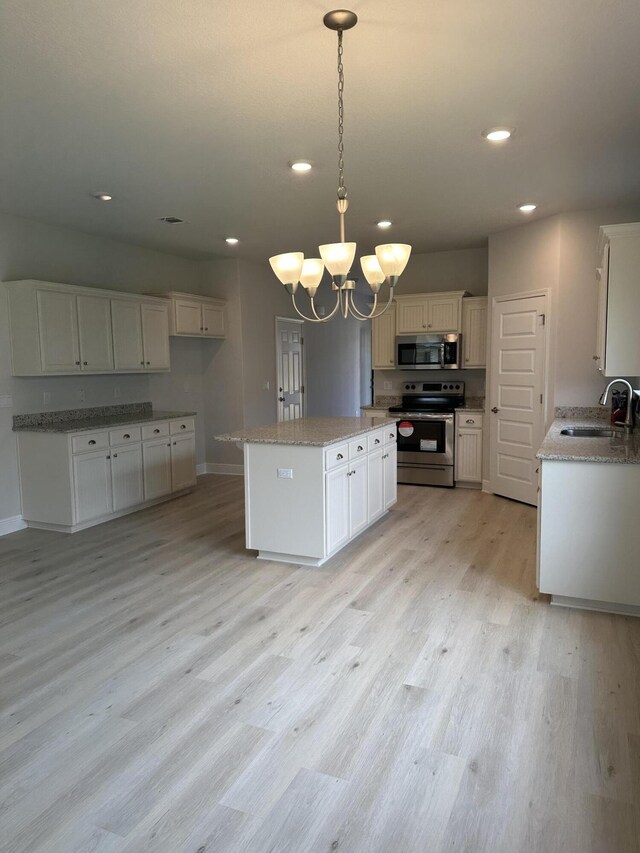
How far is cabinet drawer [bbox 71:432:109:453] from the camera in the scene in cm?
472

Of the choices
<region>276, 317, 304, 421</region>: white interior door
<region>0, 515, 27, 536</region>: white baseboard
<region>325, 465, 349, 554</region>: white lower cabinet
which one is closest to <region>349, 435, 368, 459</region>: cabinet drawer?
<region>325, 465, 349, 554</region>: white lower cabinet

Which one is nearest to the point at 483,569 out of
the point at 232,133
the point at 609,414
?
the point at 609,414

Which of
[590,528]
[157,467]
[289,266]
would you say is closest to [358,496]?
[590,528]

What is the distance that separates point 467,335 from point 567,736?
4862mm

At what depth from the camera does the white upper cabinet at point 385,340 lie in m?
6.82

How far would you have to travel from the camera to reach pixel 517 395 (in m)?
5.60

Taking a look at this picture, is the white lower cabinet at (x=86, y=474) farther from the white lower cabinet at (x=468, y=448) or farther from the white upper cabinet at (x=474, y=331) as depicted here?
the white upper cabinet at (x=474, y=331)

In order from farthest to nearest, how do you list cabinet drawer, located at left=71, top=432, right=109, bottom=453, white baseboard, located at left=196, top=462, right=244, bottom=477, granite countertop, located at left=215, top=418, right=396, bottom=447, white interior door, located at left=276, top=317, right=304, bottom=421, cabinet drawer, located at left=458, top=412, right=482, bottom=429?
white interior door, located at left=276, top=317, right=304, bottom=421 < white baseboard, located at left=196, top=462, right=244, bottom=477 < cabinet drawer, located at left=458, top=412, right=482, bottom=429 < cabinet drawer, located at left=71, top=432, right=109, bottom=453 < granite countertop, located at left=215, top=418, right=396, bottom=447

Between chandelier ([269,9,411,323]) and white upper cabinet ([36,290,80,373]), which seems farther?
white upper cabinet ([36,290,80,373])

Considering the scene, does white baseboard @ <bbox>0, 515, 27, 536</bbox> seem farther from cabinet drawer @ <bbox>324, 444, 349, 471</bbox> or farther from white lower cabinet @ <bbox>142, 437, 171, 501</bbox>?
cabinet drawer @ <bbox>324, 444, 349, 471</bbox>

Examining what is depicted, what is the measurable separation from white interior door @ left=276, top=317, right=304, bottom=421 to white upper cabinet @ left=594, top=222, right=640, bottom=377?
4.67 m

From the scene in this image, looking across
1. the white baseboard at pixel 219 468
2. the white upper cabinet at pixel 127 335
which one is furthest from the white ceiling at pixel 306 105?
the white baseboard at pixel 219 468

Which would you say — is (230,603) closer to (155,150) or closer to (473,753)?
(473,753)

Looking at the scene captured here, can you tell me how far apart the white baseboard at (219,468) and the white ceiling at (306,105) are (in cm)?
331
